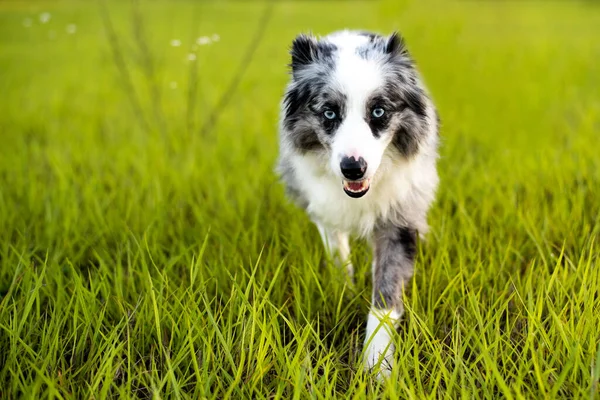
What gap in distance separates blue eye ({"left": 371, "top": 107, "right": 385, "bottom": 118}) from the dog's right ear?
455 mm

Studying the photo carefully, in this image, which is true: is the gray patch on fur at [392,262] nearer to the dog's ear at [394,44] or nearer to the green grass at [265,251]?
the green grass at [265,251]

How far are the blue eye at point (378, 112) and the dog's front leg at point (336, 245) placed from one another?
775 mm

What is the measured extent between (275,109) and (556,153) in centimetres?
335

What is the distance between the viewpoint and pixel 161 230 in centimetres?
335

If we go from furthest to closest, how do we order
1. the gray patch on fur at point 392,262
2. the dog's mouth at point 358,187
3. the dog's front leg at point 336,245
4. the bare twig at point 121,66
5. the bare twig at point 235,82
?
the bare twig at point 121,66, the bare twig at point 235,82, the dog's front leg at point 336,245, the gray patch on fur at point 392,262, the dog's mouth at point 358,187

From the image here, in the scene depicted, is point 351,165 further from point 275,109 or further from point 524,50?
point 524,50

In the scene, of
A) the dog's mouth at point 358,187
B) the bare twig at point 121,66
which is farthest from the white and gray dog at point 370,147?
the bare twig at point 121,66

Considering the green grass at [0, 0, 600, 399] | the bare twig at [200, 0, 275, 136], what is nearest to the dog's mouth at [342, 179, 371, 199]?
the green grass at [0, 0, 600, 399]

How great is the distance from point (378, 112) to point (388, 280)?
77 centimetres

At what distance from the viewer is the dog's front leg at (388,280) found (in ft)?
8.05

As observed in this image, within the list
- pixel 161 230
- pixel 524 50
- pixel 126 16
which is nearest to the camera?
pixel 161 230

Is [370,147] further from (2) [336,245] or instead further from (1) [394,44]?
(2) [336,245]

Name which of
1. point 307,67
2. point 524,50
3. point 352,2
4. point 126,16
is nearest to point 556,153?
point 307,67

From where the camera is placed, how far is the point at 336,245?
10.2 ft
